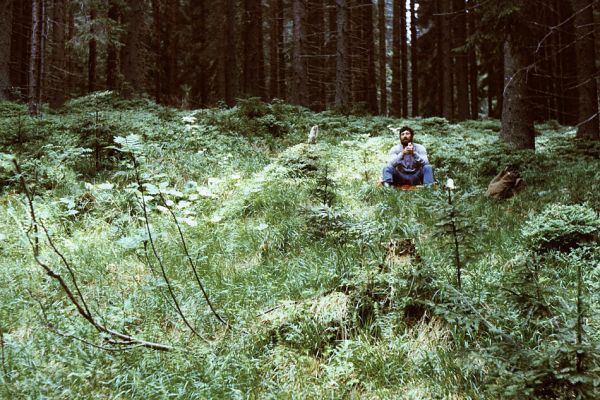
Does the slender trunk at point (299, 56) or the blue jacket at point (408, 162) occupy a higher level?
the slender trunk at point (299, 56)

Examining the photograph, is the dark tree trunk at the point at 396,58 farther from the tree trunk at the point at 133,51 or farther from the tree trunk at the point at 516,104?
the tree trunk at the point at 516,104

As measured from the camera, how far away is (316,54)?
2631cm

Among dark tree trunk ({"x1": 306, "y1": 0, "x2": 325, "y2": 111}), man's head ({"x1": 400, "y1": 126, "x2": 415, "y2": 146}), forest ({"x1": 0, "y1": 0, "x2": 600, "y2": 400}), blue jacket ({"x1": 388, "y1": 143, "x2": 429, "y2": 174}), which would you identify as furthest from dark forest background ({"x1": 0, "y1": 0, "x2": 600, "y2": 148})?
blue jacket ({"x1": 388, "y1": 143, "x2": 429, "y2": 174})

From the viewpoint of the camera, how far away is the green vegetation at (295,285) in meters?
2.92

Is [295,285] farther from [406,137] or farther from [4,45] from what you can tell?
[4,45]

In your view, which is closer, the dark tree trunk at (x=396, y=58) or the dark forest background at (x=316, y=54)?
the dark forest background at (x=316, y=54)

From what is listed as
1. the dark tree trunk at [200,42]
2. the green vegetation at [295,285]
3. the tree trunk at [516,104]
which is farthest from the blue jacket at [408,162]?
the dark tree trunk at [200,42]

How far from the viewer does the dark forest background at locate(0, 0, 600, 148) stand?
33.0 feet

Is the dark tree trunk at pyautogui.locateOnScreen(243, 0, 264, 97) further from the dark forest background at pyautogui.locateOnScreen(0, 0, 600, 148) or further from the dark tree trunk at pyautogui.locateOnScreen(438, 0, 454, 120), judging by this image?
the dark tree trunk at pyautogui.locateOnScreen(438, 0, 454, 120)

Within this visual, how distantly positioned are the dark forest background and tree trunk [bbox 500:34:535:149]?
0.07 ft

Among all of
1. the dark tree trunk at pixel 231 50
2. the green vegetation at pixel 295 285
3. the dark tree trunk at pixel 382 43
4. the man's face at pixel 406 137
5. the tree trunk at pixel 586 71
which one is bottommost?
the green vegetation at pixel 295 285

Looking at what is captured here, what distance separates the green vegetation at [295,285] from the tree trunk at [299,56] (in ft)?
32.6

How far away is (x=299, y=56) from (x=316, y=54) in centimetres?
948

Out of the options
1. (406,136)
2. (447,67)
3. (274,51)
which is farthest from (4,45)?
(447,67)
